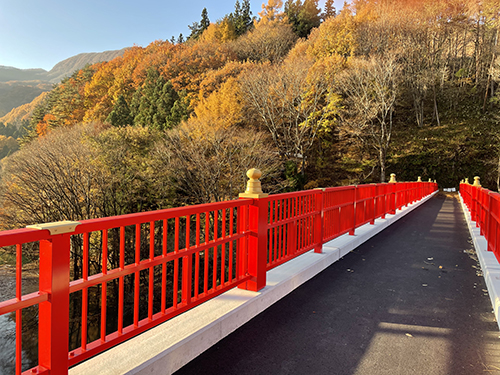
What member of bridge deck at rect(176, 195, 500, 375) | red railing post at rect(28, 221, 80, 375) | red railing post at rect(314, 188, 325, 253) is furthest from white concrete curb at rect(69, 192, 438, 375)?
red railing post at rect(314, 188, 325, 253)

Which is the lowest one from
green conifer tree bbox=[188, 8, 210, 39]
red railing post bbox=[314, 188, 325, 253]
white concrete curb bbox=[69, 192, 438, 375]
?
white concrete curb bbox=[69, 192, 438, 375]

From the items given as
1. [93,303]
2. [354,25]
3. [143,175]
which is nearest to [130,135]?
[143,175]

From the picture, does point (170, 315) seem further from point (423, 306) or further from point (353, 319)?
point (423, 306)

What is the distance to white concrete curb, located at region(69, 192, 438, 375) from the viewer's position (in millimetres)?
2361

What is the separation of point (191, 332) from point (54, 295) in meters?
1.34

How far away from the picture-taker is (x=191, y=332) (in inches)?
112

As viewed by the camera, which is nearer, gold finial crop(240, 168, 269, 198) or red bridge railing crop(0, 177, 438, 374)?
red bridge railing crop(0, 177, 438, 374)

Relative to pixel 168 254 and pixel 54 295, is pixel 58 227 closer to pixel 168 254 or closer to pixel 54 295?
pixel 54 295

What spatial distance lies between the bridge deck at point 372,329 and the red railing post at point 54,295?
108 centimetres

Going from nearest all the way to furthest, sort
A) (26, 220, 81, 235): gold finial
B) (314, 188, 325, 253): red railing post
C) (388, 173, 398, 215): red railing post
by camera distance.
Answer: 1. (26, 220, 81, 235): gold finial
2. (314, 188, 325, 253): red railing post
3. (388, 173, 398, 215): red railing post

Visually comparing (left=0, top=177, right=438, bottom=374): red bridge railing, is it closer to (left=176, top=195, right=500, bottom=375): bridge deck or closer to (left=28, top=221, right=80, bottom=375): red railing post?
Answer: (left=28, top=221, right=80, bottom=375): red railing post

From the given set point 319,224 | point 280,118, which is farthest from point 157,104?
point 319,224

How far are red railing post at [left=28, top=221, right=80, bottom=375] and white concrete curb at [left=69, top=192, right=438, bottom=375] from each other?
398mm

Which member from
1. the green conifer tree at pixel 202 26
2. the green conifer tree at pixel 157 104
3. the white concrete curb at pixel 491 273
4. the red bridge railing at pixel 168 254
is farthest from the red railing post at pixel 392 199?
the green conifer tree at pixel 202 26
